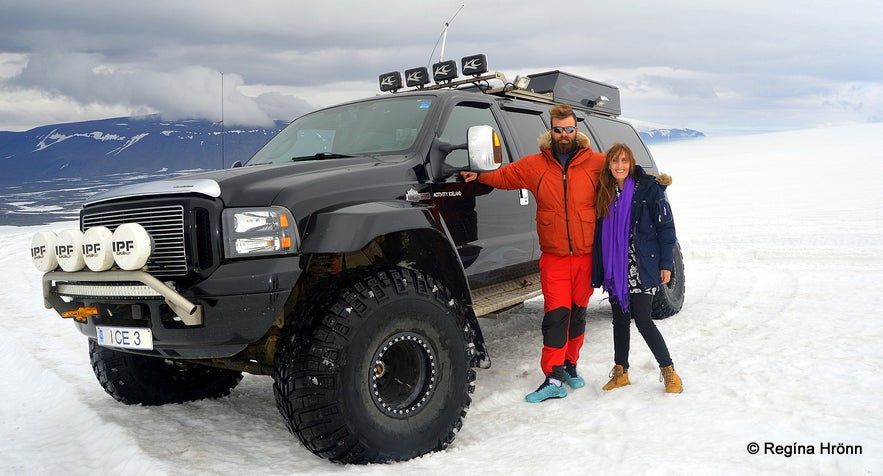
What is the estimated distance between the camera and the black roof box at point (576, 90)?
19.8 ft

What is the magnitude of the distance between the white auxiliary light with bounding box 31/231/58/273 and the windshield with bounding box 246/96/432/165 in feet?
4.73

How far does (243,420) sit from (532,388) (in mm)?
1909

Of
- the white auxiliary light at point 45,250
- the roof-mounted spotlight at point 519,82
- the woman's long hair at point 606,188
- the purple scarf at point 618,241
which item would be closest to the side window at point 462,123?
the roof-mounted spotlight at point 519,82

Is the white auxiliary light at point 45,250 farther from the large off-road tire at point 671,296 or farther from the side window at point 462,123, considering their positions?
the large off-road tire at point 671,296

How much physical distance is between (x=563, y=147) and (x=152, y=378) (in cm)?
305

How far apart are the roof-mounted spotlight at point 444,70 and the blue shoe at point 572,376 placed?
244 centimetres

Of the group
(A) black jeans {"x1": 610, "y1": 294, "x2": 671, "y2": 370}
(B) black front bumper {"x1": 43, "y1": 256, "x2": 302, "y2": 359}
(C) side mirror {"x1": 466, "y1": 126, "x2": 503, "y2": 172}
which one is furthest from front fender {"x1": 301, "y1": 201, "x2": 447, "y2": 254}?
(A) black jeans {"x1": 610, "y1": 294, "x2": 671, "y2": 370}

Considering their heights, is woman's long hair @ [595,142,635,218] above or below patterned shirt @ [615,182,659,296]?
above

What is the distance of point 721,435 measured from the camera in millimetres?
3322

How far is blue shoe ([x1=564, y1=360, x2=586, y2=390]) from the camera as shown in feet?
14.3

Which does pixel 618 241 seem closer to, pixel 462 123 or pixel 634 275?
pixel 634 275

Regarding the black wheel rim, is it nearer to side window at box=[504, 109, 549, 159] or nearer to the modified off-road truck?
the modified off-road truck

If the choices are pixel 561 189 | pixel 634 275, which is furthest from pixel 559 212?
pixel 634 275

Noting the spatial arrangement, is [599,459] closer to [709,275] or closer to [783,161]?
[709,275]
